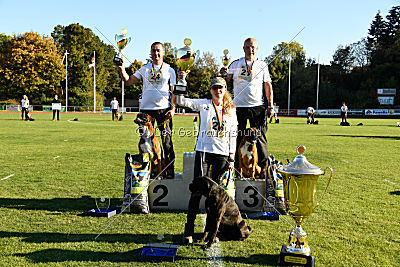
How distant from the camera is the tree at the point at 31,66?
5403 centimetres

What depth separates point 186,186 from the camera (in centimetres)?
529

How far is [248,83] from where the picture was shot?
18.6ft

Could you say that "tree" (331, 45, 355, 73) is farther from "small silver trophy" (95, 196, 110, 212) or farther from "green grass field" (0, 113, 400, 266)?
"small silver trophy" (95, 196, 110, 212)

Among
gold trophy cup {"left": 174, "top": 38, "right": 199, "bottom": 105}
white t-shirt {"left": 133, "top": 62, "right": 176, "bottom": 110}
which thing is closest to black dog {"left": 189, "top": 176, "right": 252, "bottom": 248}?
gold trophy cup {"left": 174, "top": 38, "right": 199, "bottom": 105}

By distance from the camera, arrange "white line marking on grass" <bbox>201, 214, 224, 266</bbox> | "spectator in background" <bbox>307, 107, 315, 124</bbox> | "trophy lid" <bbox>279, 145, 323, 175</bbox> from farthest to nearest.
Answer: "spectator in background" <bbox>307, 107, 315, 124</bbox>
"white line marking on grass" <bbox>201, 214, 224, 266</bbox>
"trophy lid" <bbox>279, 145, 323, 175</bbox>

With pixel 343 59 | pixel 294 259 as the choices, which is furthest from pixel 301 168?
pixel 343 59

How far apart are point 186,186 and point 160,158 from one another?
658mm

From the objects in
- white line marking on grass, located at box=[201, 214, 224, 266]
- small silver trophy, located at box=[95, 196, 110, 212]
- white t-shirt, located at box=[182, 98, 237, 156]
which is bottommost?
white line marking on grass, located at box=[201, 214, 224, 266]

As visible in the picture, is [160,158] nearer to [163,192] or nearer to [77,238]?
[163,192]

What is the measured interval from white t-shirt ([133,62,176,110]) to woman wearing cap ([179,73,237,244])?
132cm

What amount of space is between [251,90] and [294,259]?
9.88 ft

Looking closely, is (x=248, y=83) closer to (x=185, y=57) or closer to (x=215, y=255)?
(x=185, y=57)

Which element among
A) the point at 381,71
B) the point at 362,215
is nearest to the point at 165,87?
the point at 362,215

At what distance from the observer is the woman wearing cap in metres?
4.22
